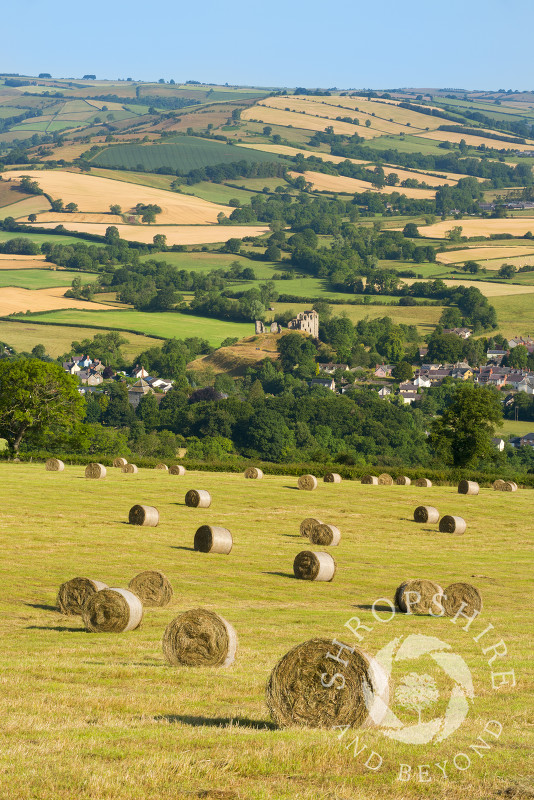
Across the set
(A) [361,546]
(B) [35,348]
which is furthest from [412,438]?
(A) [361,546]

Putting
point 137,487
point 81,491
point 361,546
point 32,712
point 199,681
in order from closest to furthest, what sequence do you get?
point 32,712, point 199,681, point 361,546, point 81,491, point 137,487

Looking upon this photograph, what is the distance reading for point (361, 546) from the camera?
1689 inches

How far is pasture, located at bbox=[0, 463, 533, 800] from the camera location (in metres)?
11.1

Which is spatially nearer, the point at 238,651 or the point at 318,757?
the point at 318,757

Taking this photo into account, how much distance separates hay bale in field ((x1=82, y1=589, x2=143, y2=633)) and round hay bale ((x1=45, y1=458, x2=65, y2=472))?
140 feet

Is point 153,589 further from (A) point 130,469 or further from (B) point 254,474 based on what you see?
(B) point 254,474

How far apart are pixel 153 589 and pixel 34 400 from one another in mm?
48310

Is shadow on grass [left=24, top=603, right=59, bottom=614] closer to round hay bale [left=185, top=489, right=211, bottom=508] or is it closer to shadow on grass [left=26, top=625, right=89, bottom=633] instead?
shadow on grass [left=26, top=625, right=89, bottom=633]

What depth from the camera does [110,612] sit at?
2200cm

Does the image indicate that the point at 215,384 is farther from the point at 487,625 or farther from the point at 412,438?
the point at 487,625

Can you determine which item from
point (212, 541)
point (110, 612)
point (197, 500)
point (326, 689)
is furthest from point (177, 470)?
point (326, 689)

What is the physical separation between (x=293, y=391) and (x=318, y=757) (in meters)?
182

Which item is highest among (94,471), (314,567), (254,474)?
(254,474)

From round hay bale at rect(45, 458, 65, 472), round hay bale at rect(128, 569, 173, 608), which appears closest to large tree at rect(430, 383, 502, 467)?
round hay bale at rect(45, 458, 65, 472)
